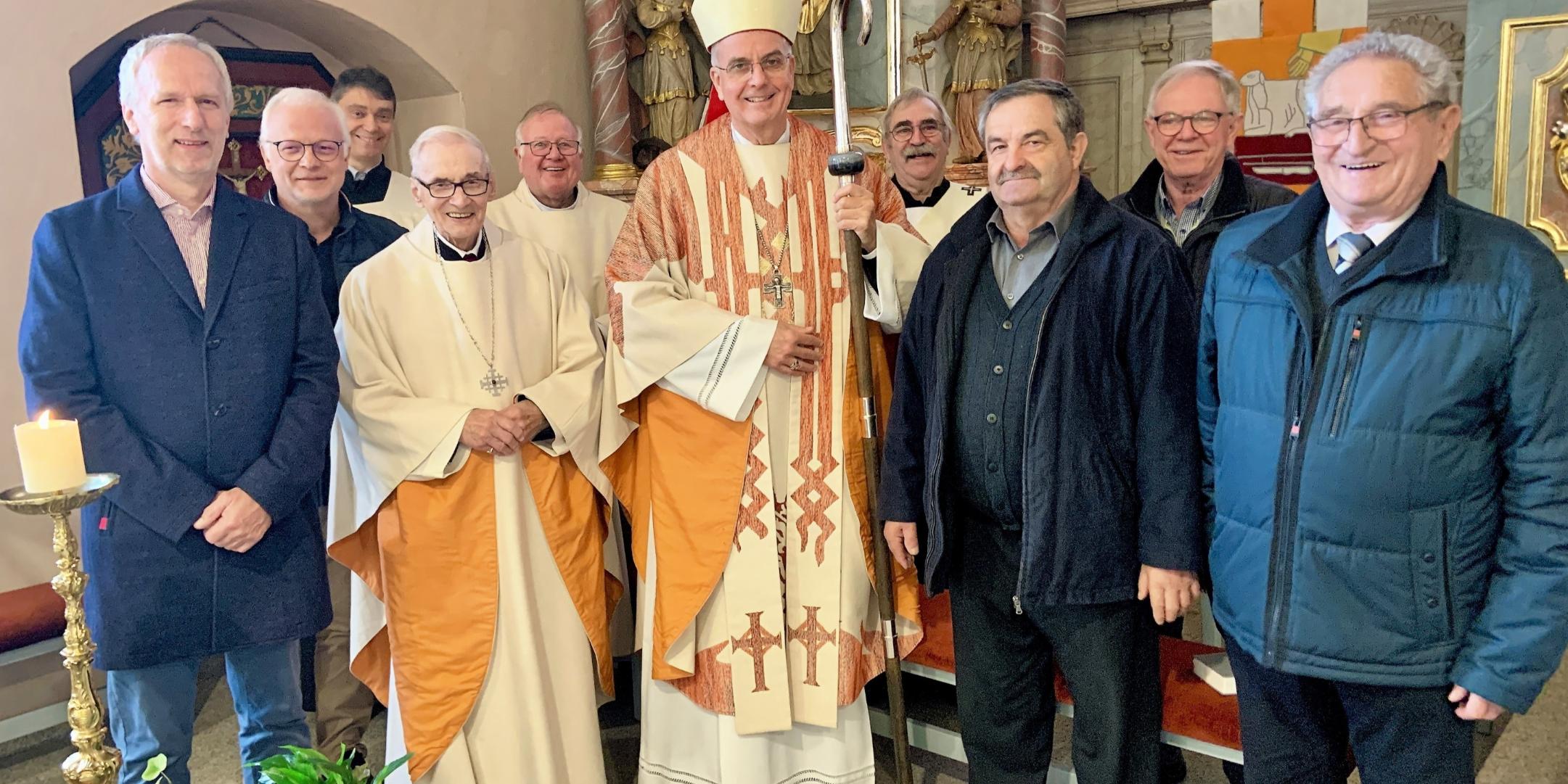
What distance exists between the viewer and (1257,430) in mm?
1930

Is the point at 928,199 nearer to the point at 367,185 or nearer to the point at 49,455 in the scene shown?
the point at 367,185

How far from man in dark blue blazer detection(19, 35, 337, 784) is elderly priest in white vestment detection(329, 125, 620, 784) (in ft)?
0.69

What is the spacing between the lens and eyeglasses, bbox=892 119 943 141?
363cm

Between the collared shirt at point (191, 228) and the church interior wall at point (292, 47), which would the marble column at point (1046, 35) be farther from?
the collared shirt at point (191, 228)

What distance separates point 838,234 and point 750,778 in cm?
136

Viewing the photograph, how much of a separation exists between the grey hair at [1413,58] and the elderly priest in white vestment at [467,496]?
5.78ft

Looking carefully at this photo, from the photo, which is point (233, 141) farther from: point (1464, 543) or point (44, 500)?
point (1464, 543)

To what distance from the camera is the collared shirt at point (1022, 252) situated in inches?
87.8

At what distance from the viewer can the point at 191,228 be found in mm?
2428

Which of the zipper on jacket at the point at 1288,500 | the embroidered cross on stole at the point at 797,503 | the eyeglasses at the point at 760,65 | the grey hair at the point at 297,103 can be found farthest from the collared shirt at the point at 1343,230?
the grey hair at the point at 297,103

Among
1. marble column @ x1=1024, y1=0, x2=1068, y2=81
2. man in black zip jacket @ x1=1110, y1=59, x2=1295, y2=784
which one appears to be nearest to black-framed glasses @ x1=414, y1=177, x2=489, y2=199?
man in black zip jacket @ x1=1110, y1=59, x2=1295, y2=784

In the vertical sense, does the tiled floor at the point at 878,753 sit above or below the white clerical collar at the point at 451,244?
below

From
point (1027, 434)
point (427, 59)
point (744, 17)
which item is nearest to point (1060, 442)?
point (1027, 434)

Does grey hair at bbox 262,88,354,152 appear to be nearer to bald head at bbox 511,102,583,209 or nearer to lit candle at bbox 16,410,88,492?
bald head at bbox 511,102,583,209
